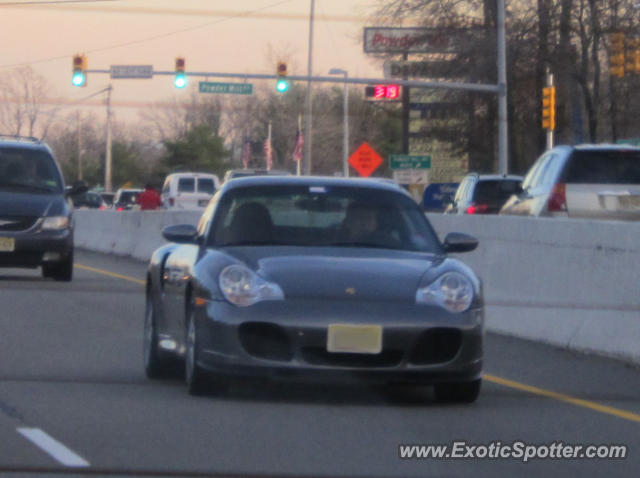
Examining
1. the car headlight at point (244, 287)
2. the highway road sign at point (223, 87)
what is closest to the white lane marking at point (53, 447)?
the car headlight at point (244, 287)

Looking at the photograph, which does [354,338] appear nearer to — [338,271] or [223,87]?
[338,271]

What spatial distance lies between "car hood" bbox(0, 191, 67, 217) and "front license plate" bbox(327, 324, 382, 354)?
11.9 meters

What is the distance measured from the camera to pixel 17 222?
1952 cm

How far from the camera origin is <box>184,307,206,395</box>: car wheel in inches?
340

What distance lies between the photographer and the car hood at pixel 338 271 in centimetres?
847

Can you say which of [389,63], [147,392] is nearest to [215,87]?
[389,63]

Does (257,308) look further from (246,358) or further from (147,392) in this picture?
(147,392)

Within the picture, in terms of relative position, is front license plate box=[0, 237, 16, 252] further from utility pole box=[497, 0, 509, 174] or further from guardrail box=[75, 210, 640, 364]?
utility pole box=[497, 0, 509, 174]

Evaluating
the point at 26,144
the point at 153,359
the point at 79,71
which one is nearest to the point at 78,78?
the point at 79,71

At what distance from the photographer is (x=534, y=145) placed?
4922 centimetres

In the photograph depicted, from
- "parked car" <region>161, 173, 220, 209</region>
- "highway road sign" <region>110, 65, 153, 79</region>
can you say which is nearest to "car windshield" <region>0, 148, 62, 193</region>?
"highway road sign" <region>110, 65, 153, 79</region>

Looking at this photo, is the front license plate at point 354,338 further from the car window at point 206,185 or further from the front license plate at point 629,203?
the car window at point 206,185

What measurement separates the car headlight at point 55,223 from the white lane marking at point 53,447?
12.4 metres

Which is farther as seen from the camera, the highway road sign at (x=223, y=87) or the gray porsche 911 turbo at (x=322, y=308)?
the highway road sign at (x=223, y=87)
